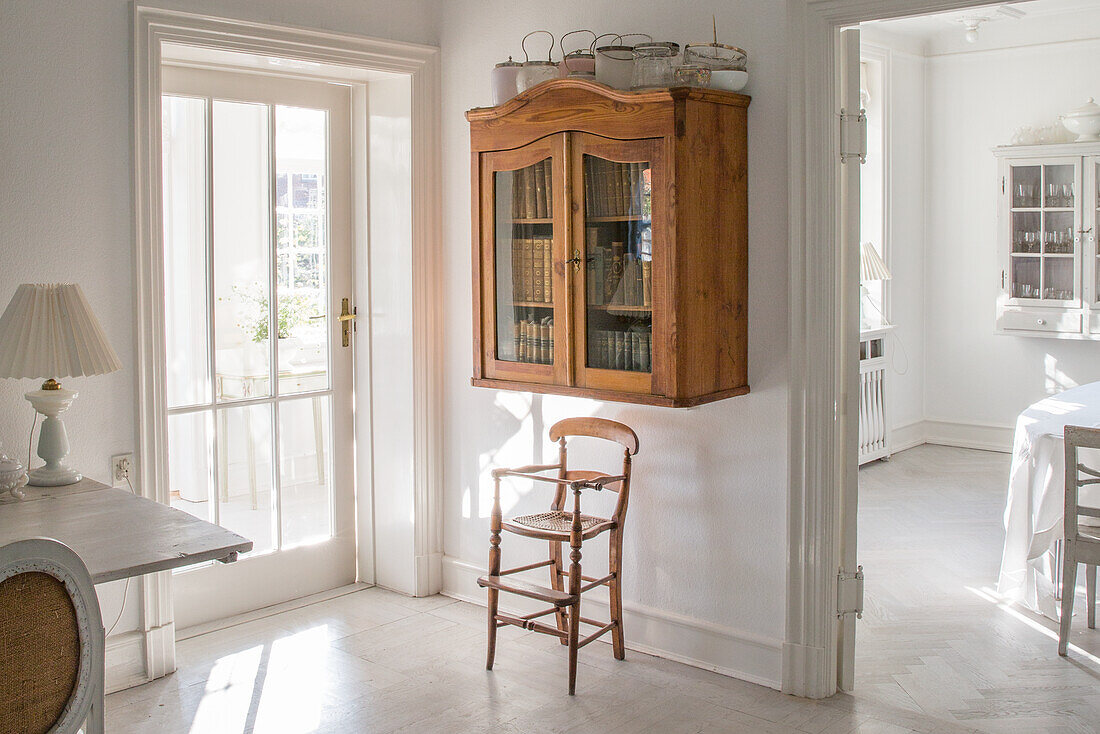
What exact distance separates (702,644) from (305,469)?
179 centimetres

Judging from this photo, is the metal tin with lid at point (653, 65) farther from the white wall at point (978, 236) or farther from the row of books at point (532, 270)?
the white wall at point (978, 236)

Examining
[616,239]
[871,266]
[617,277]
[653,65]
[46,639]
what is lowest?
[46,639]

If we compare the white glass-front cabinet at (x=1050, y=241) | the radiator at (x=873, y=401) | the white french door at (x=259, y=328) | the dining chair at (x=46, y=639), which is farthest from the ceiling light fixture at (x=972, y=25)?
the dining chair at (x=46, y=639)

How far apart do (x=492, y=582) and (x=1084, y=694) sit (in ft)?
6.39

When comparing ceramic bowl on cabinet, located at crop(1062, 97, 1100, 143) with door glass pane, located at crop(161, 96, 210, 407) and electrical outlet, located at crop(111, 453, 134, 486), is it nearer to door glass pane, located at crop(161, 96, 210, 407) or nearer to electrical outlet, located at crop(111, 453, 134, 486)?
door glass pane, located at crop(161, 96, 210, 407)

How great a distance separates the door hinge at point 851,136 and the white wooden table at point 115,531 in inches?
82.5

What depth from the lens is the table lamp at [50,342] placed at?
9.03 ft

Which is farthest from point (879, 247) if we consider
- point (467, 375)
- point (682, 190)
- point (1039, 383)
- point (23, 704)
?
point (23, 704)

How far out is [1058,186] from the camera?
6.52m

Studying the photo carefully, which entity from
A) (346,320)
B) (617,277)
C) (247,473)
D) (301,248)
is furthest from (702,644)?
(301,248)

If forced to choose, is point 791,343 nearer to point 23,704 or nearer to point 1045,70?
point 23,704

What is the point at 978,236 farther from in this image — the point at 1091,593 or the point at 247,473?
the point at 247,473

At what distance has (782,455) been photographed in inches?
129

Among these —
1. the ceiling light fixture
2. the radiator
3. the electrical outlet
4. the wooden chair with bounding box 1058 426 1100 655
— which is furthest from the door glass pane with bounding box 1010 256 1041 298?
the electrical outlet
